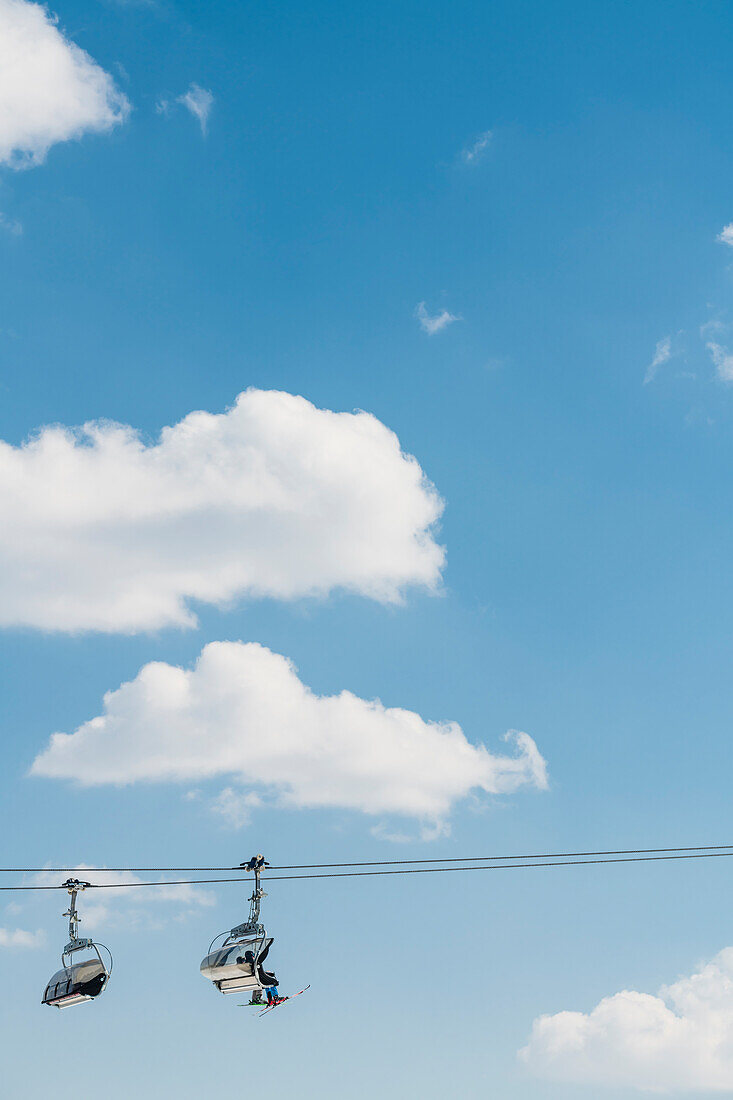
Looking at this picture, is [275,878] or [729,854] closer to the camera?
[275,878]

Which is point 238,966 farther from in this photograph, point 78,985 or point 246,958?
point 78,985

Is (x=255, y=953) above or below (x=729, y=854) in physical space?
below

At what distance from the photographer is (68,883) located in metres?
22.9

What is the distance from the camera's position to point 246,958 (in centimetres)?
2150

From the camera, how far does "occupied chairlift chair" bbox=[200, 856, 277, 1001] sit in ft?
70.8

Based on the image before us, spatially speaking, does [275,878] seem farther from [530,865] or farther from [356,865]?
[530,865]

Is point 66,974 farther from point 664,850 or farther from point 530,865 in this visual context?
point 664,850

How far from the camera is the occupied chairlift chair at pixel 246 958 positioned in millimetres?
21578

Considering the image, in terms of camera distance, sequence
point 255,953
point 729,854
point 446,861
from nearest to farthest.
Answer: point 255,953 → point 446,861 → point 729,854

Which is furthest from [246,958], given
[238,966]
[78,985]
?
[78,985]

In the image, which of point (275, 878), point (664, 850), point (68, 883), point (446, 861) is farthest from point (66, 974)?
point (664, 850)

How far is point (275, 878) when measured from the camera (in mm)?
22375

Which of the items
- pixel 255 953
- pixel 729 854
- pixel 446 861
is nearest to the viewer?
pixel 255 953

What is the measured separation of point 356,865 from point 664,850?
23.1 feet
